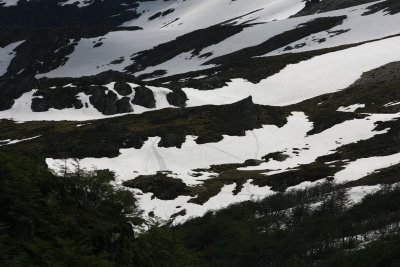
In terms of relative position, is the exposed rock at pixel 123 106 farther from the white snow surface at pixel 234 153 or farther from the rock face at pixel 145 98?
the white snow surface at pixel 234 153

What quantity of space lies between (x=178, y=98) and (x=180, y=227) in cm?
6095

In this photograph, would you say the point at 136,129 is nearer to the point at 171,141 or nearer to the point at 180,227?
the point at 171,141

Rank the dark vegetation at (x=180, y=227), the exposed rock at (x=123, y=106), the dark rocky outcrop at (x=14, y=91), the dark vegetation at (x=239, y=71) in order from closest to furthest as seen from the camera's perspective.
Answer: the dark vegetation at (x=180, y=227) < the exposed rock at (x=123, y=106) < the dark rocky outcrop at (x=14, y=91) < the dark vegetation at (x=239, y=71)

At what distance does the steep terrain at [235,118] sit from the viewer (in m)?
61.0

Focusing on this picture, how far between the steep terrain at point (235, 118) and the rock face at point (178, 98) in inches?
12.2

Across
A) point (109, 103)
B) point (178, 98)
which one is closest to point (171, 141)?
point (178, 98)

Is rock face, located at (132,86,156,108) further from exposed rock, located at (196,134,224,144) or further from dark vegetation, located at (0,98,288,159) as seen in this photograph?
exposed rock, located at (196,134,224,144)

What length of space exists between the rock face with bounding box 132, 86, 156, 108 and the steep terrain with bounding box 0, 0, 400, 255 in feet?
1.02

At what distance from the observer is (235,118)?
3565 inches

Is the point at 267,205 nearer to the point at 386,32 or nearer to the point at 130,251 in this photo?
the point at 130,251

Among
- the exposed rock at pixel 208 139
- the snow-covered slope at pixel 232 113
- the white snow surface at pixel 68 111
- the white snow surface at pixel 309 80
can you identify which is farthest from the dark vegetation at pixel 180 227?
the white snow surface at pixel 309 80

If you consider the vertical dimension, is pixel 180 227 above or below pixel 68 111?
above

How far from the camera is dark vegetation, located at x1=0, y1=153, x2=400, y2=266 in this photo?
72.8 ft

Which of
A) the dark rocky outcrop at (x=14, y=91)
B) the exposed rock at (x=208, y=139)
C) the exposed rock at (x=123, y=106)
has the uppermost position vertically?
the dark rocky outcrop at (x=14, y=91)
